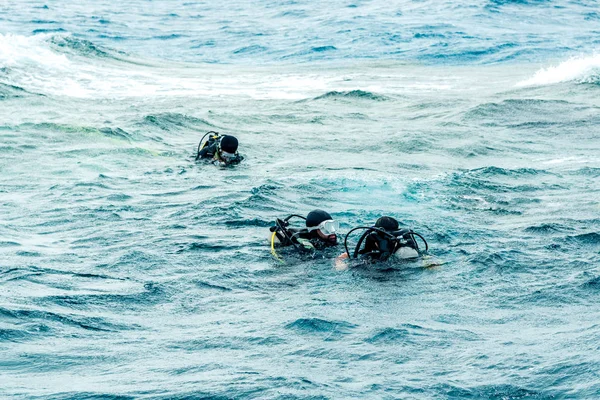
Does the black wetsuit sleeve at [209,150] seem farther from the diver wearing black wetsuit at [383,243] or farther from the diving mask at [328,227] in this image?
the diver wearing black wetsuit at [383,243]

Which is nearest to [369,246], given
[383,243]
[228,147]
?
[383,243]

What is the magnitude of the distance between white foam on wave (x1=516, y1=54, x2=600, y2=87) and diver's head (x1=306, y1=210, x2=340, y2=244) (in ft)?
63.0

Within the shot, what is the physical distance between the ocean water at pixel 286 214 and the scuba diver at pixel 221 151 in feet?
1.66

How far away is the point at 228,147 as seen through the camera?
59.8 feet

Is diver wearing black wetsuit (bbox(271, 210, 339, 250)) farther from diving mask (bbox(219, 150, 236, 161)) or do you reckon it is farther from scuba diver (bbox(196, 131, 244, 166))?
diving mask (bbox(219, 150, 236, 161))


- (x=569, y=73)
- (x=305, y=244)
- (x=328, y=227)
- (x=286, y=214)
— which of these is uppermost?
(x=328, y=227)

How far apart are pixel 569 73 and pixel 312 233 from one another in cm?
2162

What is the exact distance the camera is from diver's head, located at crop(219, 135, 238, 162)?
59.6 feet

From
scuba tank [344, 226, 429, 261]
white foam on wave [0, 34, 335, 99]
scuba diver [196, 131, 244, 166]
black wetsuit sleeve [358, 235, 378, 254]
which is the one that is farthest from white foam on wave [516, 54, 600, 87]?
black wetsuit sleeve [358, 235, 378, 254]

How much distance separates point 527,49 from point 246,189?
25.7 m

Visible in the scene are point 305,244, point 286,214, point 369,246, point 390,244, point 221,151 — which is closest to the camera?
point 390,244

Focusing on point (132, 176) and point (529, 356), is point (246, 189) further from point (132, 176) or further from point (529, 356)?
point (529, 356)

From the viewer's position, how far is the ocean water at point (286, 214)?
28.5ft

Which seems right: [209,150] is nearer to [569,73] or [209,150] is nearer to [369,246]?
[369,246]
